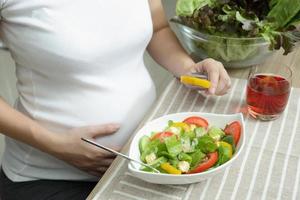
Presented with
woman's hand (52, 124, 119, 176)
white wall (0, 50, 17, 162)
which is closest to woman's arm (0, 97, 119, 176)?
woman's hand (52, 124, 119, 176)

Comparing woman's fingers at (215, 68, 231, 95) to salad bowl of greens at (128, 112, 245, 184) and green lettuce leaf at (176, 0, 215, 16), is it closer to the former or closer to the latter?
salad bowl of greens at (128, 112, 245, 184)

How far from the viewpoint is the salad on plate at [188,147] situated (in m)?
0.69

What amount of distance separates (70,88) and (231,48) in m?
0.39

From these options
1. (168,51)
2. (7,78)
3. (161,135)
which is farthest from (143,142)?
(7,78)

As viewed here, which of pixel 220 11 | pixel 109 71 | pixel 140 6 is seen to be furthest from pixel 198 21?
pixel 109 71

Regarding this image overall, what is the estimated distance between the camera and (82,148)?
0.85 meters

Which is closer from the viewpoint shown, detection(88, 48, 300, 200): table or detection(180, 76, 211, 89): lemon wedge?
detection(88, 48, 300, 200): table

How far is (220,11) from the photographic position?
3.40 feet

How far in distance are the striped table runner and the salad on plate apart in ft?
0.10

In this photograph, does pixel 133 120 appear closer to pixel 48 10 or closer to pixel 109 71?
pixel 109 71

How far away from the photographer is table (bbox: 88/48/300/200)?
0.68 meters

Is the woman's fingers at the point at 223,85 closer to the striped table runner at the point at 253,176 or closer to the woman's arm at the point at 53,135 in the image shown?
the striped table runner at the point at 253,176

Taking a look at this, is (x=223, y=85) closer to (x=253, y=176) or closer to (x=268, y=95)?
(x=268, y=95)

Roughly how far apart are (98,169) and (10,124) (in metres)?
0.19
